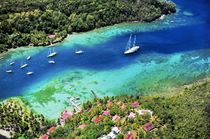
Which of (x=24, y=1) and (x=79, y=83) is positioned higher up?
(x=24, y=1)

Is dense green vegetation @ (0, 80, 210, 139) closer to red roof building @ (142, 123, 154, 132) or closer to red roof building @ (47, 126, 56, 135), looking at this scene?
red roof building @ (142, 123, 154, 132)

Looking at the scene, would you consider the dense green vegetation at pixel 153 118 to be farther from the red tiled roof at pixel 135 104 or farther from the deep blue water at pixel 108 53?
the deep blue water at pixel 108 53

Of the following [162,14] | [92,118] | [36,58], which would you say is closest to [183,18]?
[162,14]

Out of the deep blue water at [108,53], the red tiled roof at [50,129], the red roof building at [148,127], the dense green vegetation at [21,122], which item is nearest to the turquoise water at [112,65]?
the deep blue water at [108,53]

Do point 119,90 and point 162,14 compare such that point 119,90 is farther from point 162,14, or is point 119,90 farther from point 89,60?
point 162,14

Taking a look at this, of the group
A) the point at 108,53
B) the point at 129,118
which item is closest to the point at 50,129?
the point at 129,118

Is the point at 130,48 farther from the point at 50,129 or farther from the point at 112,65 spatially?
the point at 50,129

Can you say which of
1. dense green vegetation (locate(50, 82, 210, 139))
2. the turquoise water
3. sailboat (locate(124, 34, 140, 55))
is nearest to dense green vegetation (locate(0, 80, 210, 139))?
dense green vegetation (locate(50, 82, 210, 139))
